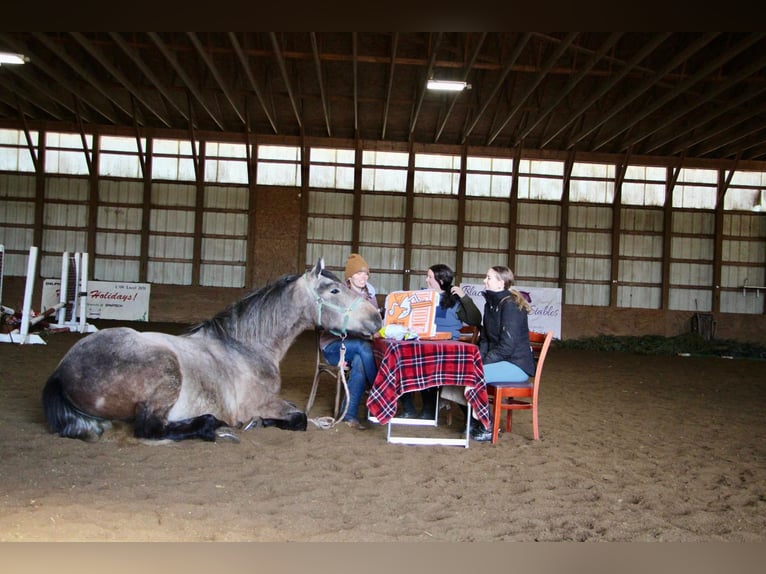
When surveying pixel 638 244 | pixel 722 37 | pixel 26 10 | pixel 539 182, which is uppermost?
pixel 722 37

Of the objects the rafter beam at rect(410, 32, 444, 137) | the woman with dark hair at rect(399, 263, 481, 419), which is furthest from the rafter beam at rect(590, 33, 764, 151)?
the woman with dark hair at rect(399, 263, 481, 419)

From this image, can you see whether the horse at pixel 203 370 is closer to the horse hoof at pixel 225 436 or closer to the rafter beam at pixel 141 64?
the horse hoof at pixel 225 436

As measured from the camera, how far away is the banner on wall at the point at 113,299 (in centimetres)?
1504

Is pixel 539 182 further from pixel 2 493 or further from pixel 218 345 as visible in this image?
pixel 2 493

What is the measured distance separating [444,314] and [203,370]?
7.12ft

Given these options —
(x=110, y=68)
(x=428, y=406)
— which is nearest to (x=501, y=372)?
(x=428, y=406)

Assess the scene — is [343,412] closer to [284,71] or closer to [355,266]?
[355,266]

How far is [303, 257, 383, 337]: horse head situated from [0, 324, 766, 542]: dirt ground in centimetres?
79

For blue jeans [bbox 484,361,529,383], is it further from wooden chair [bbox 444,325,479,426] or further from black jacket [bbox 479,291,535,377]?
wooden chair [bbox 444,325,479,426]

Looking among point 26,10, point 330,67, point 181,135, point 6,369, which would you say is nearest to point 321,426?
point 26,10

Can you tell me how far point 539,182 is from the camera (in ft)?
54.0

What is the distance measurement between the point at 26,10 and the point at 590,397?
6.86 m

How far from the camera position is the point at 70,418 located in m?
3.91

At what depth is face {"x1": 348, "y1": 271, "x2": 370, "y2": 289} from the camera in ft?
17.4
